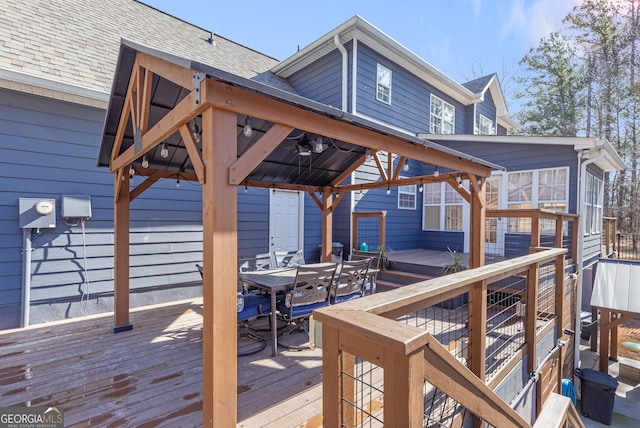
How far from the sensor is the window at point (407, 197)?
28.4ft

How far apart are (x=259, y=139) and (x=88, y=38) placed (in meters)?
5.59

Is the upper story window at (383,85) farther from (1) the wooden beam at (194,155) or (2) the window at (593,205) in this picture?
(1) the wooden beam at (194,155)

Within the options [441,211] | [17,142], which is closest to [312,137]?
[17,142]

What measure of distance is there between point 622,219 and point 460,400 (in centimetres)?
1903

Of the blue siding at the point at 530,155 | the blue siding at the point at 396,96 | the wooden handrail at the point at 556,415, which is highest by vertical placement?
the blue siding at the point at 396,96

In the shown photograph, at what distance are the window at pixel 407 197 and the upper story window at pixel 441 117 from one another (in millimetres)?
2030

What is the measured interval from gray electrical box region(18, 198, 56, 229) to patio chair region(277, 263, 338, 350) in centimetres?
352

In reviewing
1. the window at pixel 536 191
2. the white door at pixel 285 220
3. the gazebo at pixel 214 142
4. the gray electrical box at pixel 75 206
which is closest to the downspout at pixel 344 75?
the white door at pixel 285 220

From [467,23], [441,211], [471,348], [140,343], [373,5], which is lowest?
[140,343]

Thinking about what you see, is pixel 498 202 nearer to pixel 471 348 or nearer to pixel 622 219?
pixel 471 348

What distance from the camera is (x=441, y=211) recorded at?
350 inches

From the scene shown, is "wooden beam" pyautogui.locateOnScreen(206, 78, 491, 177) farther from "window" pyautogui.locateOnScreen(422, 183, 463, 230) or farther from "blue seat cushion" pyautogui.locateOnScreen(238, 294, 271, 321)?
"window" pyautogui.locateOnScreen(422, 183, 463, 230)

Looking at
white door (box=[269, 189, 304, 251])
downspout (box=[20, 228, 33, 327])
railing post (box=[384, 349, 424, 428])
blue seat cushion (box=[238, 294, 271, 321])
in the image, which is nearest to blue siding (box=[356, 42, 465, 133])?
white door (box=[269, 189, 304, 251])

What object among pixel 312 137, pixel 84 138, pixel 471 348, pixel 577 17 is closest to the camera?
pixel 471 348
